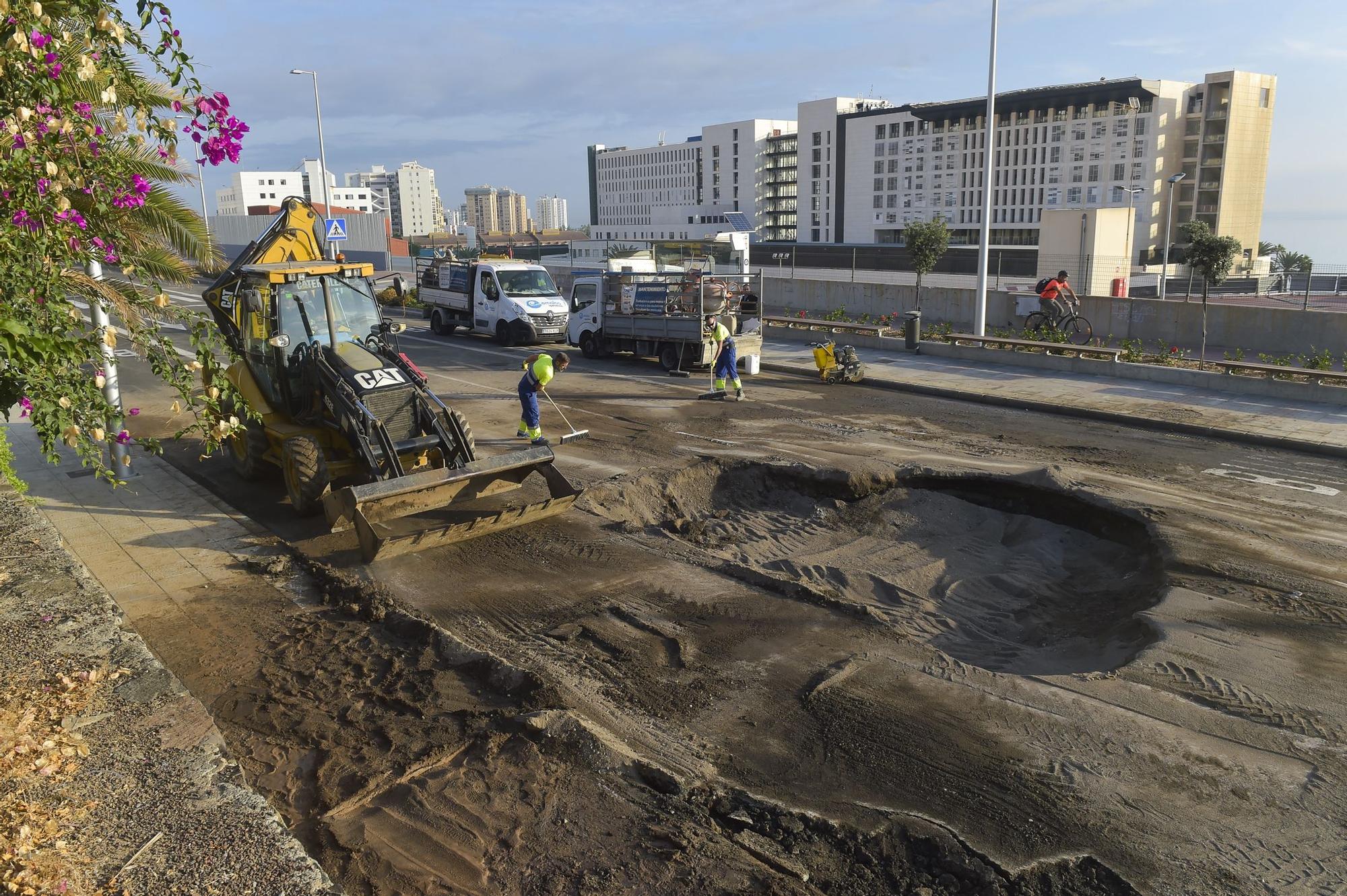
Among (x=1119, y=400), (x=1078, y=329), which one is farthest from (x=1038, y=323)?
(x=1119, y=400)

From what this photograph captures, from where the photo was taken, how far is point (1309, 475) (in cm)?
1274

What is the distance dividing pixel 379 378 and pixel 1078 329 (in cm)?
1988

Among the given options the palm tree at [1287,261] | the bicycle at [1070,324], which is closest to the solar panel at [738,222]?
the bicycle at [1070,324]

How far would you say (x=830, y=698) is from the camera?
6.88 metres

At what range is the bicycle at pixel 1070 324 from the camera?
957 inches

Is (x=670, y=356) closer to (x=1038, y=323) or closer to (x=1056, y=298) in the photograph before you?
(x=1038, y=323)

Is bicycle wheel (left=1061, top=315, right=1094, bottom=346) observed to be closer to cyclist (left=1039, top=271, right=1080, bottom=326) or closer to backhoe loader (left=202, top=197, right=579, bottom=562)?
cyclist (left=1039, top=271, right=1080, bottom=326)

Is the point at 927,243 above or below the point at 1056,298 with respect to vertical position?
above

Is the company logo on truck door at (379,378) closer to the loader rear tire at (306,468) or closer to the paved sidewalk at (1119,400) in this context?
the loader rear tire at (306,468)

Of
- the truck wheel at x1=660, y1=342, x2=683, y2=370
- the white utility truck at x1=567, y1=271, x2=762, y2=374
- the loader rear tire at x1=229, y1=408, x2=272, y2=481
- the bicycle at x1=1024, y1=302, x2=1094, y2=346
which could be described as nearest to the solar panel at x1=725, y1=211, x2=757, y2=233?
the white utility truck at x1=567, y1=271, x2=762, y2=374

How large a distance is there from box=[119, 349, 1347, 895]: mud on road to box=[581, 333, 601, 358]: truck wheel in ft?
39.3

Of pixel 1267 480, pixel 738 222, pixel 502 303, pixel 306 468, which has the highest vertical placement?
pixel 738 222

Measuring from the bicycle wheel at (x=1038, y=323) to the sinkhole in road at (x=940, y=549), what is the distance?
13485 millimetres

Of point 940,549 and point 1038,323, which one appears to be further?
point 1038,323
